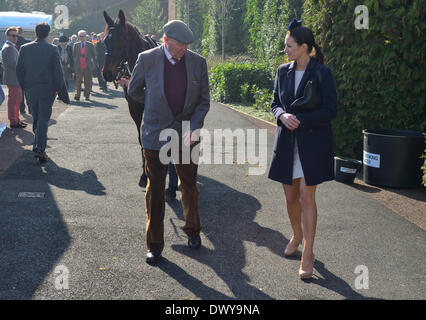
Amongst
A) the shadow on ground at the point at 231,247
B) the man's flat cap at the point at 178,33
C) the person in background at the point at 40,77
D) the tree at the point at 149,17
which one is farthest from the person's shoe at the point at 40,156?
the tree at the point at 149,17

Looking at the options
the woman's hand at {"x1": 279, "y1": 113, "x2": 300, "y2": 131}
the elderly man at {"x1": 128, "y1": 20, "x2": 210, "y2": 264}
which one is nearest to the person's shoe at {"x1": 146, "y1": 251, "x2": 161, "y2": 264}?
the elderly man at {"x1": 128, "y1": 20, "x2": 210, "y2": 264}

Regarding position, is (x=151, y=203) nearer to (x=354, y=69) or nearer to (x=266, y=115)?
(x=354, y=69)

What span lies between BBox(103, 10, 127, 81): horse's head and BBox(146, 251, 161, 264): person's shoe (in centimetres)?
292

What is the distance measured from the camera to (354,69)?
8.73 meters

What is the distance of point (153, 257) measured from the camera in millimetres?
4938

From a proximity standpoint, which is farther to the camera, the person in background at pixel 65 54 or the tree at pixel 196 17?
the tree at pixel 196 17

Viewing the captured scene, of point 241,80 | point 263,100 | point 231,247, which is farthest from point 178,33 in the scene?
point 241,80

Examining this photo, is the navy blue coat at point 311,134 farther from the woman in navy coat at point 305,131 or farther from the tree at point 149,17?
the tree at point 149,17

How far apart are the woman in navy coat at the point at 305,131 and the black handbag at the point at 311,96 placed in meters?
0.01

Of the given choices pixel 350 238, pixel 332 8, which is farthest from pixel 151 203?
pixel 332 8

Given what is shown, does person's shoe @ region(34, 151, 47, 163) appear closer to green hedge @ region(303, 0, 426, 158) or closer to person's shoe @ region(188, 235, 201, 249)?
person's shoe @ region(188, 235, 201, 249)

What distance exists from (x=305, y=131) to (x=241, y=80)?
48.1 feet

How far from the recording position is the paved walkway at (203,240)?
14.6 ft

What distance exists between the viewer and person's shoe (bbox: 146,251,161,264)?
16.2 ft
